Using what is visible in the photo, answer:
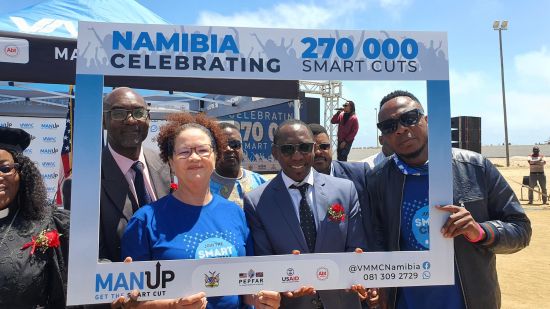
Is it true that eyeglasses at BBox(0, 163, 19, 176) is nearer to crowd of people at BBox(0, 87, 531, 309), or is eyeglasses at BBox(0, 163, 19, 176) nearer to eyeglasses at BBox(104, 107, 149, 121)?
crowd of people at BBox(0, 87, 531, 309)

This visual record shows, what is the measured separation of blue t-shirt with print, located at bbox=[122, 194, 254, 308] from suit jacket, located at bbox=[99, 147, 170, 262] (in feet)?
0.72

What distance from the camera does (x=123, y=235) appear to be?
2371mm

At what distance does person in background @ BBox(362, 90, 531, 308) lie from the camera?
A: 8.62ft

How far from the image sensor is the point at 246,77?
98.6 inches

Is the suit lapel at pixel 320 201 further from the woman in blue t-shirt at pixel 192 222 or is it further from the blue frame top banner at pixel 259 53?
the blue frame top banner at pixel 259 53

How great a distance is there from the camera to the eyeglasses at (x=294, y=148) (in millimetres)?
2788

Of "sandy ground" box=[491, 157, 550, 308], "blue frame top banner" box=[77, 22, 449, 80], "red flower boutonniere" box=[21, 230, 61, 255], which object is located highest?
"blue frame top banner" box=[77, 22, 449, 80]

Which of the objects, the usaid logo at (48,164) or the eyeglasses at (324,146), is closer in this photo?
the eyeglasses at (324,146)

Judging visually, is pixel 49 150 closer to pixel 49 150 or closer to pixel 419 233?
pixel 49 150

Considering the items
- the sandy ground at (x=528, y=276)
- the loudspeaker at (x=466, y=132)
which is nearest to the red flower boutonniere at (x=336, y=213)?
the sandy ground at (x=528, y=276)

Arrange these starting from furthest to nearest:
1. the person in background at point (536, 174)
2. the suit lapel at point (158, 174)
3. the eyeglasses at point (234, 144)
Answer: the person in background at point (536, 174)
the eyeglasses at point (234, 144)
the suit lapel at point (158, 174)

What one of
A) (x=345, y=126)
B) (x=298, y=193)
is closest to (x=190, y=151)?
(x=298, y=193)

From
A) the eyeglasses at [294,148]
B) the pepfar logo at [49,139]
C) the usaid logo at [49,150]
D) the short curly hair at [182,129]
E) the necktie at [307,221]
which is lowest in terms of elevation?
the necktie at [307,221]

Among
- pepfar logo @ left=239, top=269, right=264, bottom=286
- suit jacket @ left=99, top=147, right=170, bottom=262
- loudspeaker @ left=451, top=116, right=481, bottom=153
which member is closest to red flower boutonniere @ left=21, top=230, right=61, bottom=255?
suit jacket @ left=99, top=147, right=170, bottom=262
